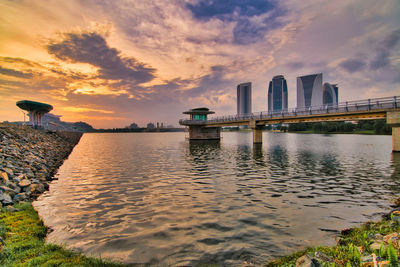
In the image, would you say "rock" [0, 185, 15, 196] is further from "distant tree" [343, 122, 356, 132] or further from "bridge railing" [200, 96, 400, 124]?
"distant tree" [343, 122, 356, 132]

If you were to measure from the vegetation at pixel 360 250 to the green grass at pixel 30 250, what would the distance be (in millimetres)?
6038

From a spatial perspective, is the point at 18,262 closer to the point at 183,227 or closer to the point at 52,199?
the point at 183,227

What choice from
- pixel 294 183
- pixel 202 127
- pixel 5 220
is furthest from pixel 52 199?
pixel 202 127

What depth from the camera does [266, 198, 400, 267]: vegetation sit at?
4.90 m

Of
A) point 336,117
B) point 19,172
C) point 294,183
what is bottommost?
point 294,183

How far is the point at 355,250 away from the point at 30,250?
984 cm

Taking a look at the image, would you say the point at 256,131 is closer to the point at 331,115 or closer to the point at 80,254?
the point at 331,115

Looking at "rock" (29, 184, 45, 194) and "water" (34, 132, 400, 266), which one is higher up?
"rock" (29, 184, 45, 194)

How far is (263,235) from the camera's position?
8.39 meters

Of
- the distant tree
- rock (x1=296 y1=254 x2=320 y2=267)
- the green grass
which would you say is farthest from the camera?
the distant tree

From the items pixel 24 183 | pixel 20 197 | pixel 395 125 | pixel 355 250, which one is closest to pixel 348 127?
pixel 395 125

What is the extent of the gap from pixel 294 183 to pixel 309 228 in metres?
8.77

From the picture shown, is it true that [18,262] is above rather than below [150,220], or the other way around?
above

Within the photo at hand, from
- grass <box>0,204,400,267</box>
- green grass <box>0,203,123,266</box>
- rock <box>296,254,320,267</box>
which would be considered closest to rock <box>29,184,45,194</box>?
green grass <box>0,203,123,266</box>
